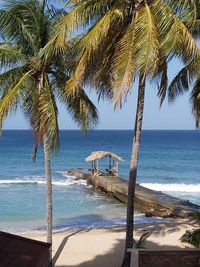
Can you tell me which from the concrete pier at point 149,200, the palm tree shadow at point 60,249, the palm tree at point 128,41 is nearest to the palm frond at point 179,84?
the palm tree at point 128,41

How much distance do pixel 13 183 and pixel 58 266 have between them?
87.1 ft

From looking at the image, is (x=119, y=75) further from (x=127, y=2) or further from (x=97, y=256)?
(x=97, y=256)

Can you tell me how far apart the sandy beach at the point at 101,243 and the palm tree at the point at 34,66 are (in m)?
3.53

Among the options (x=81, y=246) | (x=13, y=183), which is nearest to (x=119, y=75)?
(x=81, y=246)

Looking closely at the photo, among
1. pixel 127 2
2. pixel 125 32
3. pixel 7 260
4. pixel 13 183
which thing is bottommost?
pixel 13 183

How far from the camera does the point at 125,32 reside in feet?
33.6

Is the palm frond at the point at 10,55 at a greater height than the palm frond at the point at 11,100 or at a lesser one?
greater

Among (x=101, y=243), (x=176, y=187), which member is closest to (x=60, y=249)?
(x=101, y=243)

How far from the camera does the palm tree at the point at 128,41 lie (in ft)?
29.7

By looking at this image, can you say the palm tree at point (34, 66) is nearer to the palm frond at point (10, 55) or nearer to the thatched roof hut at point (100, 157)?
the palm frond at point (10, 55)

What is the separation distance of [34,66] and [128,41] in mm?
3168

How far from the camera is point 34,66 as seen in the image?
11789 millimetres

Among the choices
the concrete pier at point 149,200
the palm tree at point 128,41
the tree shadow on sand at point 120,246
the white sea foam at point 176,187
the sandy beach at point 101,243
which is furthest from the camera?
A: the white sea foam at point 176,187

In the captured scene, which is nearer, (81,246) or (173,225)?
(81,246)
